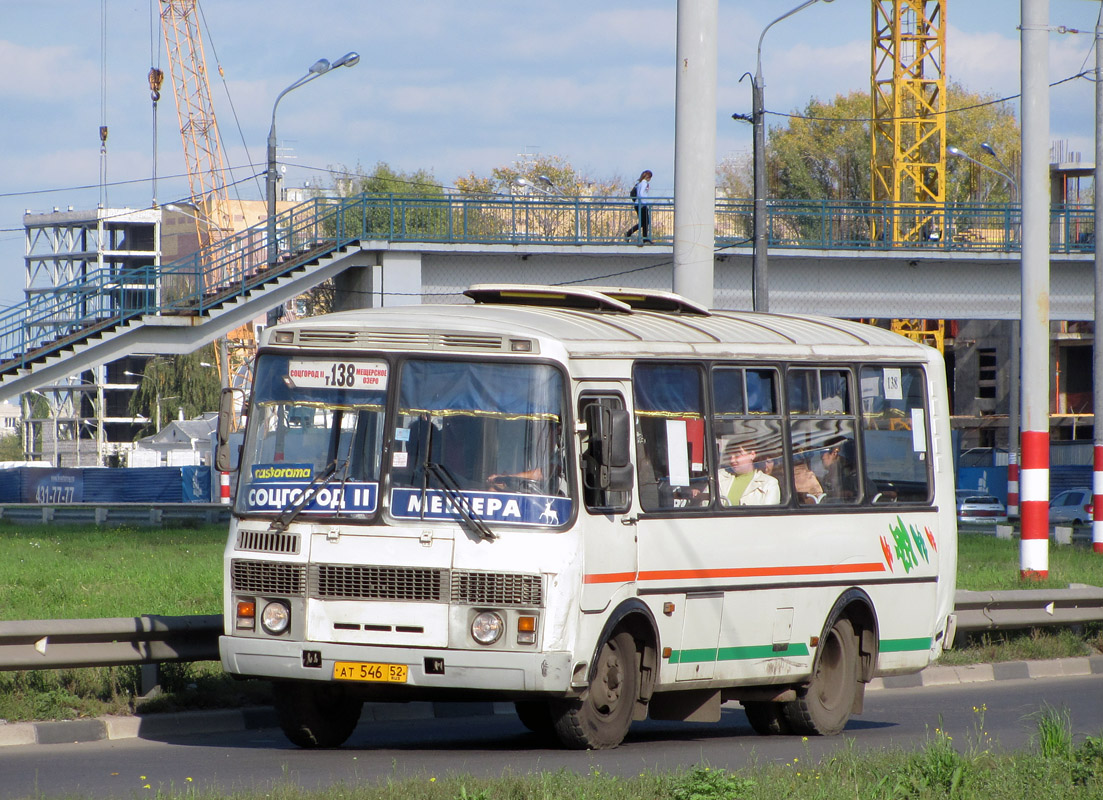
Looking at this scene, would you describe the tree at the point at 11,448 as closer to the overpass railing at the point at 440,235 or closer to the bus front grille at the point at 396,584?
the overpass railing at the point at 440,235

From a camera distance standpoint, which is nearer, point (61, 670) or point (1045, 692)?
A: point (61, 670)

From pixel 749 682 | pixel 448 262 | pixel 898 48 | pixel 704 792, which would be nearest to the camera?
pixel 704 792

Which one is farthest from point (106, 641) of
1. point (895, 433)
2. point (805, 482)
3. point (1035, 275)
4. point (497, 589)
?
point (1035, 275)

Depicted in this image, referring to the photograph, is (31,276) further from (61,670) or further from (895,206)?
(61,670)

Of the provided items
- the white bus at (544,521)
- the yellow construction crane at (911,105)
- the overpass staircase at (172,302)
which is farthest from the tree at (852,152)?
the white bus at (544,521)

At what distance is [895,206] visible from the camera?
32625mm

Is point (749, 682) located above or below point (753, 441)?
below

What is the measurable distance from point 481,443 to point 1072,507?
3726cm

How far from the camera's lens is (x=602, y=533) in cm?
942

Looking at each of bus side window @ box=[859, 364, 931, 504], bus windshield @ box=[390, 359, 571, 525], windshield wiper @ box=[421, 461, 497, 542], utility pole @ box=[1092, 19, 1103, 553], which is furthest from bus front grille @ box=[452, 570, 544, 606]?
utility pole @ box=[1092, 19, 1103, 553]

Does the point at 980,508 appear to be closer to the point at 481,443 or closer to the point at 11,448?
the point at 481,443

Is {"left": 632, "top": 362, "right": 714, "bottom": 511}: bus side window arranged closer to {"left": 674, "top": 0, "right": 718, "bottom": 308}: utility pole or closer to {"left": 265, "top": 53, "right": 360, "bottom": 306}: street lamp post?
{"left": 674, "top": 0, "right": 718, "bottom": 308}: utility pole

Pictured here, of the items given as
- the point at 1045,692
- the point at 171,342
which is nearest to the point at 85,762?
the point at 1045,692

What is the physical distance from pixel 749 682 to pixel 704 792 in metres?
3.60
